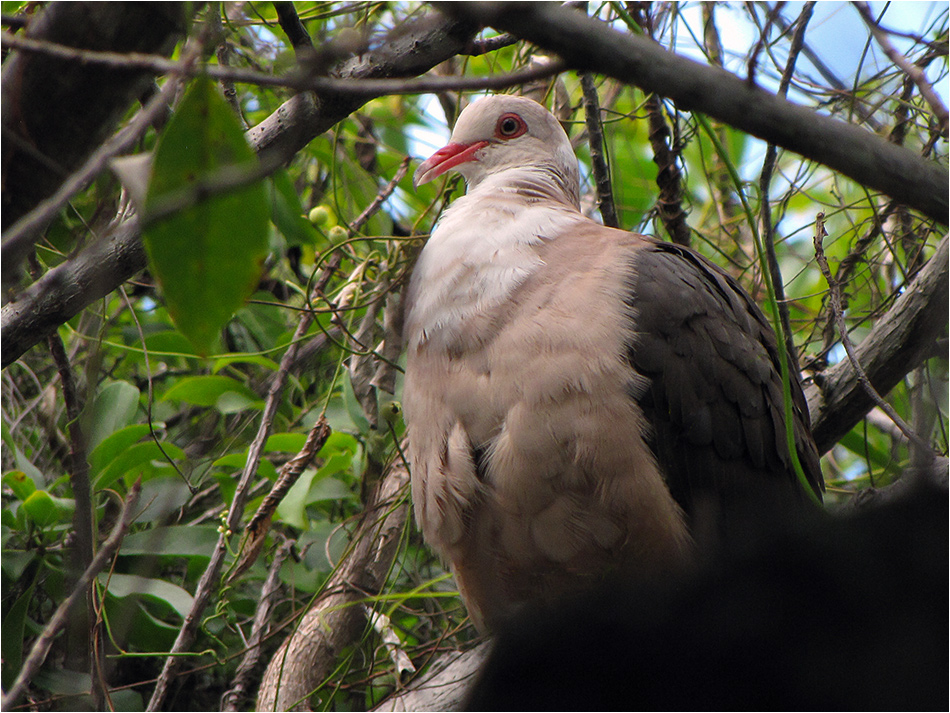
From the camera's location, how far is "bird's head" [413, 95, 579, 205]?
111 inches

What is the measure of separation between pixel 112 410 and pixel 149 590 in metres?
0.59

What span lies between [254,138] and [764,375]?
57.7 inches

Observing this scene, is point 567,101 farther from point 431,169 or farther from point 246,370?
point 246,370

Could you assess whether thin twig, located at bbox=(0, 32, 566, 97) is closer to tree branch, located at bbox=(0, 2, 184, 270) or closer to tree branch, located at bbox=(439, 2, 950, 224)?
tree branch, located at bbox=(439, 2, 950, 224)

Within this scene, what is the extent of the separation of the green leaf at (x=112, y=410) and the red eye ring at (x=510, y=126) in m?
1.48

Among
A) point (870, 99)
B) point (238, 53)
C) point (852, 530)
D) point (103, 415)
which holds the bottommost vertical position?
point (852, 530)

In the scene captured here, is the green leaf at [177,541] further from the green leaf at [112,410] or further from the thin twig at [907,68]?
the thin twig at [907,68]

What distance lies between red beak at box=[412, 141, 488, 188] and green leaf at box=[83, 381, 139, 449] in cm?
116

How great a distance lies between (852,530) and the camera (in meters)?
1.26

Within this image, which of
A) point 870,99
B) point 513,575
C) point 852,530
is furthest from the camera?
point 870,99

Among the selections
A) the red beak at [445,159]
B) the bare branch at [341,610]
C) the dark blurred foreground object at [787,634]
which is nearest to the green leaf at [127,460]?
the bare branch at [341,610]

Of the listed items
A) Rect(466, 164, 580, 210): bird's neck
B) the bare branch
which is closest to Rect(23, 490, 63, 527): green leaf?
the bare branch

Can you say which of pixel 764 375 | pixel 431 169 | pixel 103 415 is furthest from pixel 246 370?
pixel 764 375

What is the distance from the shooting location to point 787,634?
1.22m
